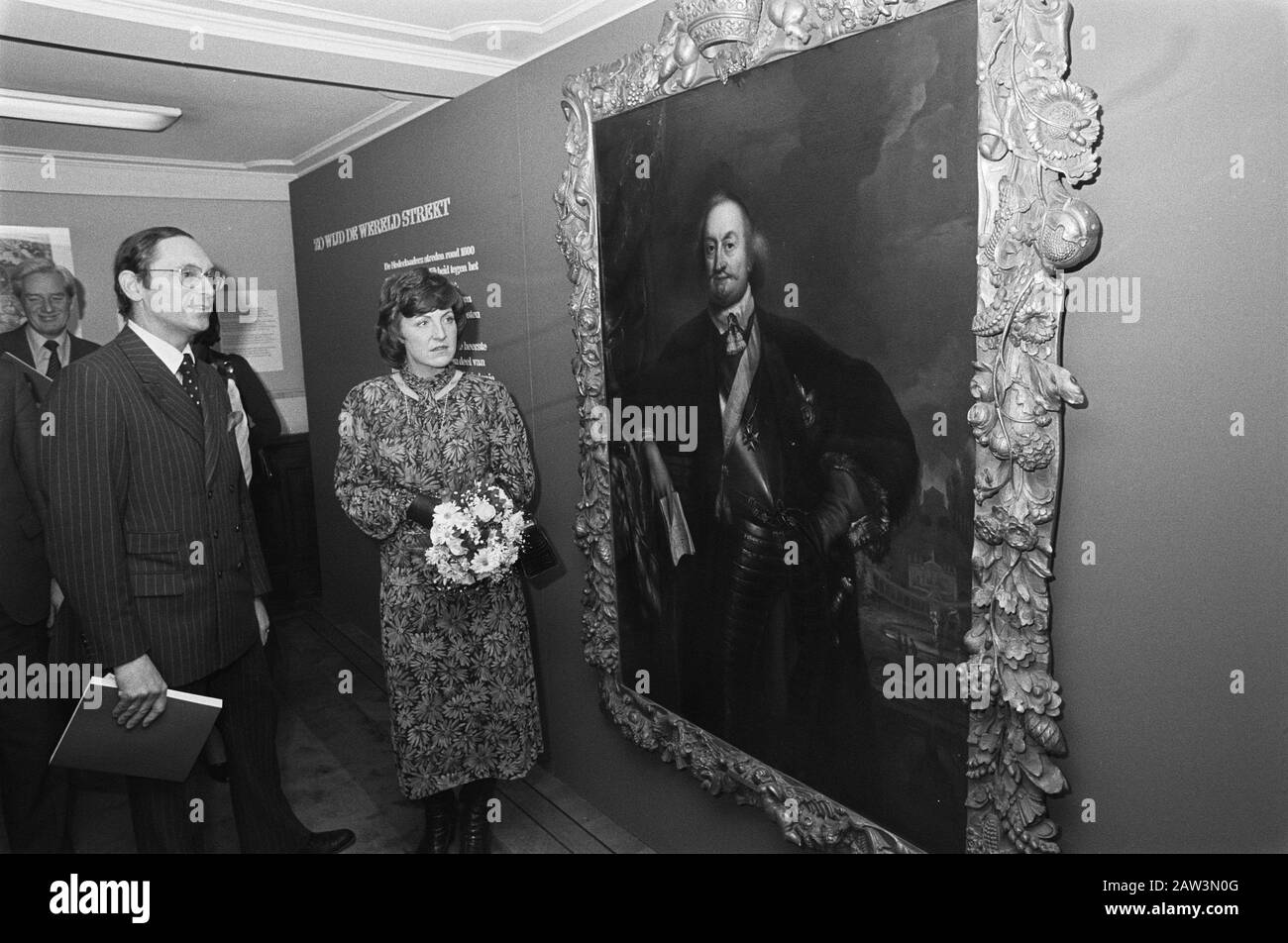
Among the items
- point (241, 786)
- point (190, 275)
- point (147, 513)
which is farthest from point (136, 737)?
point (190, 275)

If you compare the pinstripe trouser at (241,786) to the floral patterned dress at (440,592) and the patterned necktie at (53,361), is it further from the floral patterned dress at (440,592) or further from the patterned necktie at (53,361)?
the patterned necktie at (53,361)

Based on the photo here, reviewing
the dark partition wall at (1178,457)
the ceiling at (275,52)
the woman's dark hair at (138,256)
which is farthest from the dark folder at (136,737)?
the dark partition wall at (1178,457)

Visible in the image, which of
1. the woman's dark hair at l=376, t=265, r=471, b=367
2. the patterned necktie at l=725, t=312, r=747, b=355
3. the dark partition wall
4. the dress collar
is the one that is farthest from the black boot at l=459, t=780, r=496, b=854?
the dark partition wall

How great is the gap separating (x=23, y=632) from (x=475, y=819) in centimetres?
171

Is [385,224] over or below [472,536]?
over

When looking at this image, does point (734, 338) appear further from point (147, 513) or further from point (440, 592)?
point (147, 513)

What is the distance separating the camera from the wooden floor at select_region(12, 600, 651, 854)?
3.40 m

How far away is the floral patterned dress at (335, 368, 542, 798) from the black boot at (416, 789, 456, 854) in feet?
0.43

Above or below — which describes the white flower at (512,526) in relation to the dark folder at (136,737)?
above

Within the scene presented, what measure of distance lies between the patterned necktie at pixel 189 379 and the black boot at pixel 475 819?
65.1 inches

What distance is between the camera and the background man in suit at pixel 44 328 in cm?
433

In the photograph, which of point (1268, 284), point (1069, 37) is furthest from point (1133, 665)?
point (1069, 37)

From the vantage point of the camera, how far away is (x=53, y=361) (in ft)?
14.3

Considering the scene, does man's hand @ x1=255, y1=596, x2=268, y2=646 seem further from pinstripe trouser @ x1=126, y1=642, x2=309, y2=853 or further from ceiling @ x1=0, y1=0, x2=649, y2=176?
ceiling @ x1=0, y1=0, x2=649, y2=176
